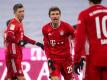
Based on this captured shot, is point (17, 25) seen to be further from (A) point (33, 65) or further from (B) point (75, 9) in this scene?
(B) point (75, 9)

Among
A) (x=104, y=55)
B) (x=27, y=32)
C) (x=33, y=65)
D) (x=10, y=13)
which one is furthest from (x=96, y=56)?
(x=10, y=13)

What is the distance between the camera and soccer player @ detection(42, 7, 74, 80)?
329 inches

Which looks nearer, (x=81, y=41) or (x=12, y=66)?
(x=81, y=41)

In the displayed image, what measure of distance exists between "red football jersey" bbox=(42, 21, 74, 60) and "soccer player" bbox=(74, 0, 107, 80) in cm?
237

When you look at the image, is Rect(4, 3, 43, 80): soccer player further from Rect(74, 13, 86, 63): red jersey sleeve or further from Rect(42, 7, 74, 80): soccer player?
Rect(74, 13, 86, 63): red jersey sleeve

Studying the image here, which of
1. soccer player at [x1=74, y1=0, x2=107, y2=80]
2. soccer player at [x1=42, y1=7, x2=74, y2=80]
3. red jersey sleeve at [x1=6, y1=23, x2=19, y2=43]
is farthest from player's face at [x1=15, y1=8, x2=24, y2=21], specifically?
soccer player at [x1=74, y1=0, x2=107, y2=80]

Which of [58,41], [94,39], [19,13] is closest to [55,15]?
[58,41]

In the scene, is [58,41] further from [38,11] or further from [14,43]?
[38,11]

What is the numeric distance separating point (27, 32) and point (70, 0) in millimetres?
2443

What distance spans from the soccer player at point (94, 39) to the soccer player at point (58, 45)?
235 cm

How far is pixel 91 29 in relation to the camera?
5.98 meters

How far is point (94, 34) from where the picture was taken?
235 inches

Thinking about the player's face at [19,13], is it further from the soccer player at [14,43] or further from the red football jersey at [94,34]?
the red football jersey at [94,34]

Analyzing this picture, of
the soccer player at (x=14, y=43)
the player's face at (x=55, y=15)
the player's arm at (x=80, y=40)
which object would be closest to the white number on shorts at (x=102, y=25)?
the player's arm at (x=80, y=40)
